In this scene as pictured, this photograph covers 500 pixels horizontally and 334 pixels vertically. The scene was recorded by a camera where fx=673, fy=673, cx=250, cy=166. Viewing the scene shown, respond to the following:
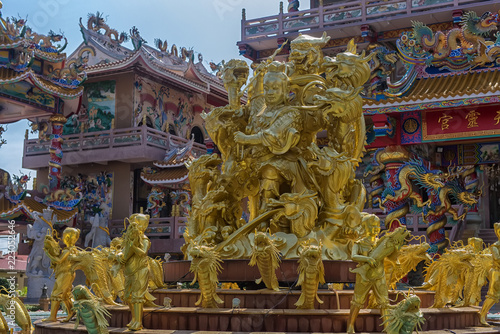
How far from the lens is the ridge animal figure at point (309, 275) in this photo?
21.3ft

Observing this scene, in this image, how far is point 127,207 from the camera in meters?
28.0

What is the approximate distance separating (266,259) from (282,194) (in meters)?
1.30

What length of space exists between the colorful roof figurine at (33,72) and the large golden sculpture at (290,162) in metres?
15.1

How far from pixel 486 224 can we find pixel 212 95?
17250 millimetres

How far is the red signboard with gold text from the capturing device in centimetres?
1513

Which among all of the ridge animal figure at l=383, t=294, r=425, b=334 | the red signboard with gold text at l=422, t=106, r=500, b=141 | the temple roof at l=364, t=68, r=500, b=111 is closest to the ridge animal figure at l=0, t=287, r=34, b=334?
the ridge animal figure at l=383, t=294, r=425, b=334

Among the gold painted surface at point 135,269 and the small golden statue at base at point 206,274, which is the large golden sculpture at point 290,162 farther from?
the gold painted surface at point 135,269

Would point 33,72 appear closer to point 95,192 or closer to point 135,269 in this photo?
point 95,192

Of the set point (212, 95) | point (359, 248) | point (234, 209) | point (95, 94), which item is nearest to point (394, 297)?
point (359, 248)

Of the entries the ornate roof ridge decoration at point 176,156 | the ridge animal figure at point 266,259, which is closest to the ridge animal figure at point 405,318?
the ridge animal figure at point 266,259

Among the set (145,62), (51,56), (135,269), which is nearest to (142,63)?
(145,62)

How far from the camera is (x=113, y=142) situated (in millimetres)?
27484

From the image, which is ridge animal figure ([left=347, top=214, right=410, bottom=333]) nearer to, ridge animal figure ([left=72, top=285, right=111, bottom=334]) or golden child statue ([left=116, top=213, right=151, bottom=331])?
golden child statue ([left=116, top=213, right=151, bottom=331])

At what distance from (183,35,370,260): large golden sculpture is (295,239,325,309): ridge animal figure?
42.1 inches
